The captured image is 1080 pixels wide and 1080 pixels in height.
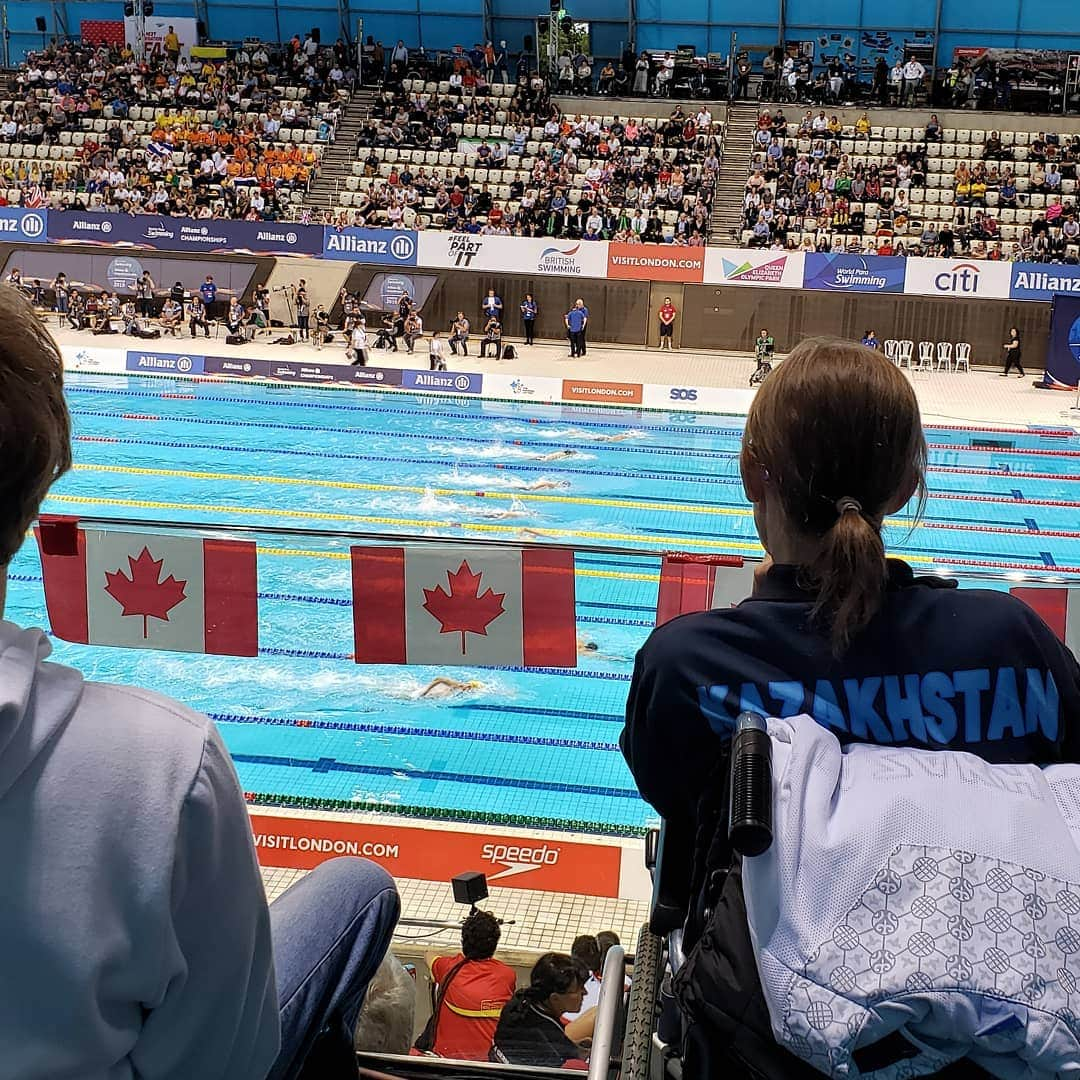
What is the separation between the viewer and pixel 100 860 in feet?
3.06

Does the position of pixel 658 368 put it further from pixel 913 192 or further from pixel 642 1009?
pixel 642 1009

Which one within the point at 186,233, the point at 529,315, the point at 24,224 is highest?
the point at 24,224

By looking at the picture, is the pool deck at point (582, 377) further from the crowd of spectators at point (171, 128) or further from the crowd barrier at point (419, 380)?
the crowd of spectators at point (171, 128)

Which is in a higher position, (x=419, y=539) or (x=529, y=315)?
(x=419, y=539)

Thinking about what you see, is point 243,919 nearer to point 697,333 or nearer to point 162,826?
point 162,826

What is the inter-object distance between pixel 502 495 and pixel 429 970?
970cm

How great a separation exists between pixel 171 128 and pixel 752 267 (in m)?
13.8

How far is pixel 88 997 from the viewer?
0.95 meters

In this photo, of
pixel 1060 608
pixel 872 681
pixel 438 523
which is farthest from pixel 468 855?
pixel 438 523

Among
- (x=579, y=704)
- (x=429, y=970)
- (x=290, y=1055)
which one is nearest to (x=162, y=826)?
(x=290, y=1055)

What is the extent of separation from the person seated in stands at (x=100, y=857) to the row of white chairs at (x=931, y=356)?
21.8 m

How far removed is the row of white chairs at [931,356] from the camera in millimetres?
21562

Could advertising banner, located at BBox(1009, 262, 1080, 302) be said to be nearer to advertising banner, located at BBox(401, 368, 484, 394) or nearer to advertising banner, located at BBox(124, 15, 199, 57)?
advertising banner, located at BBox(401, 368, 484, 394)

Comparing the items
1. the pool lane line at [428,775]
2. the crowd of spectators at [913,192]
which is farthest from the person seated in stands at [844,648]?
the crowd of spectators at [913,192]
